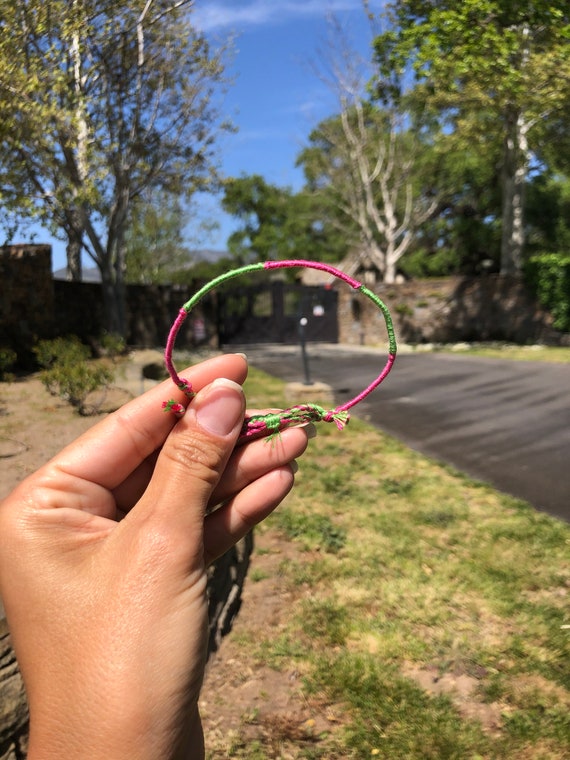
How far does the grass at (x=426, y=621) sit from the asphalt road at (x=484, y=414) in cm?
60

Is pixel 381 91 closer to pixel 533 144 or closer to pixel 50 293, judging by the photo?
pixel 533 144

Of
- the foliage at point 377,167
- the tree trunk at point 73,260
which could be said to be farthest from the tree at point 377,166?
the tree trunk at point 73,260

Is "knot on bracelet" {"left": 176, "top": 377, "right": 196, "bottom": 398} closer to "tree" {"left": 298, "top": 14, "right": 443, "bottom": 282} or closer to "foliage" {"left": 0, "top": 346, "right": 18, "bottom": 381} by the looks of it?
"foliage" {"left": 0, "top": 346, "right": 18, "bottom": 381}

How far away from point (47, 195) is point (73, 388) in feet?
26.7

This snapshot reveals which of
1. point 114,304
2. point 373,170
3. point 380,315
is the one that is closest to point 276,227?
point 373,170

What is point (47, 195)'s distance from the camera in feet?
41.1

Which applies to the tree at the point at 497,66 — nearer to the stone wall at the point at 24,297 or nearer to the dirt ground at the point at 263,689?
the dirt ground at the point at 263,689

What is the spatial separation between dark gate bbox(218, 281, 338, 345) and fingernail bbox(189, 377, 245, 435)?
78.5 feet

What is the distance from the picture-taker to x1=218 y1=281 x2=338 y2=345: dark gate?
25531 mm

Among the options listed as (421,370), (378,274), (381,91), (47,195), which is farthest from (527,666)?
(378,274)

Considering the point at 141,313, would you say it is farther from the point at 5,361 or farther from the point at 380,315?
the point at 5,361

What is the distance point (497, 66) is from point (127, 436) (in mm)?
12580

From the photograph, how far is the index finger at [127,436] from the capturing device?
1532mm

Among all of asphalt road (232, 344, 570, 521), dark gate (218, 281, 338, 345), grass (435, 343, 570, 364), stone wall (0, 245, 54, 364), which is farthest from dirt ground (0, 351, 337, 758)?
dark gate (218, 281, 338, 345)
